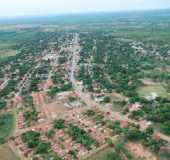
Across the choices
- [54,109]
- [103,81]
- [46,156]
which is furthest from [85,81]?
[46,156]

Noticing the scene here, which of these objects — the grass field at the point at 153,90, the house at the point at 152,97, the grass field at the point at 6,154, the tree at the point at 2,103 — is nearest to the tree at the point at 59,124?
the grass field at the point at 6,154

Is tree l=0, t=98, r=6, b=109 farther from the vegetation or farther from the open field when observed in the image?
the open field

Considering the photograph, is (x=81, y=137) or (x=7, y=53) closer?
(x=81, y=137)

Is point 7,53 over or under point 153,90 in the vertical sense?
under

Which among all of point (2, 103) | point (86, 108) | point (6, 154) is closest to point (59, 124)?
point (86, 108)

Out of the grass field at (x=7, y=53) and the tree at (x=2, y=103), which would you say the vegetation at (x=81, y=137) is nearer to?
the tree at (x=2, y=103)

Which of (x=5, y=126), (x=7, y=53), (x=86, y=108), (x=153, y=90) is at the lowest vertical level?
(x=7, y=53)

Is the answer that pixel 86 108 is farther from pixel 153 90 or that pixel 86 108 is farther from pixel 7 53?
pixel 7 53
